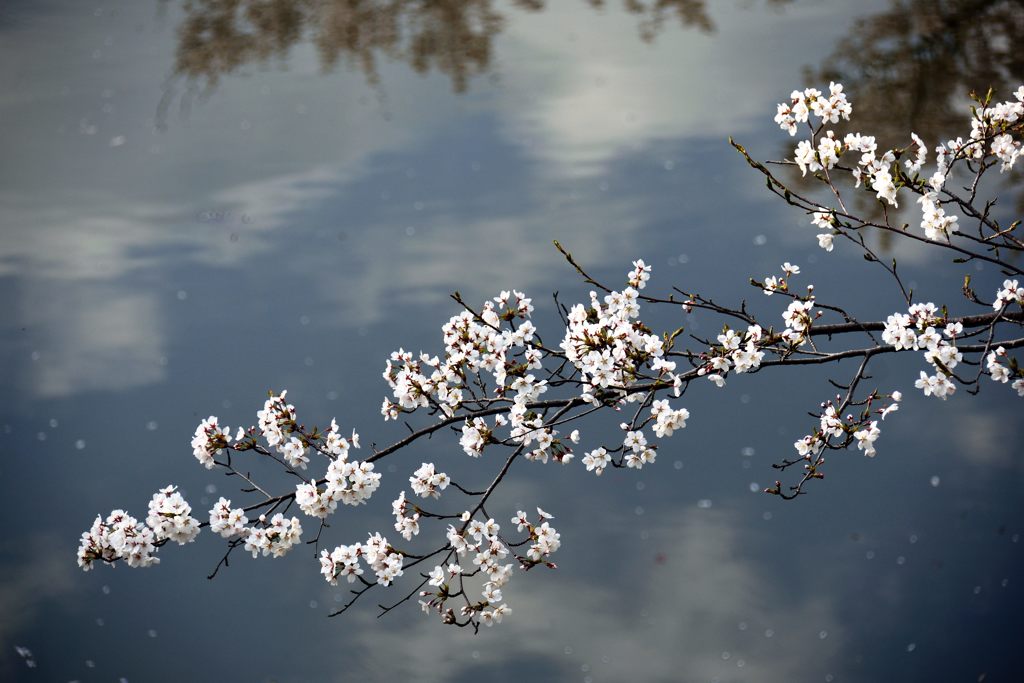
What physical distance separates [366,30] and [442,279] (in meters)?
2.83

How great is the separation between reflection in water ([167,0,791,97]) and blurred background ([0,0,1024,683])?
0.12ft

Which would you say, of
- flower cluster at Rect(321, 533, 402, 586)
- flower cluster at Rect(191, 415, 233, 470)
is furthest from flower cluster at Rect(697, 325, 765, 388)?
flower cluster at Rect(191, 415, 233, 470)

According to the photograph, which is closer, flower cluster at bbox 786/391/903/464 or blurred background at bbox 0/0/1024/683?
flower cluster at bbox 786/391/903/464

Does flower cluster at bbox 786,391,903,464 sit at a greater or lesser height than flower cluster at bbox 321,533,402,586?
greater

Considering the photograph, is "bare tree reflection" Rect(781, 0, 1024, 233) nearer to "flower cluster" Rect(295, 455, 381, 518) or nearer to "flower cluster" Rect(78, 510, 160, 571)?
"flower cluster" Rect(295, 455, 381, 518)

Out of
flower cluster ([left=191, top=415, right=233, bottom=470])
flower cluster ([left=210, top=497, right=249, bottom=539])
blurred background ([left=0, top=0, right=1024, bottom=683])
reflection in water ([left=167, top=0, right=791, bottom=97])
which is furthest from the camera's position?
reflection in water ([left=167, top=0, right=791, bottom=97])

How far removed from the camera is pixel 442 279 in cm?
585

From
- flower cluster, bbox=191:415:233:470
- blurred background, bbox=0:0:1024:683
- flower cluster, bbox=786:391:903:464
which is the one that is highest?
flower cluster, bbox=786:391:903:464

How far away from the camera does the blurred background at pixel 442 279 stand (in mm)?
5016

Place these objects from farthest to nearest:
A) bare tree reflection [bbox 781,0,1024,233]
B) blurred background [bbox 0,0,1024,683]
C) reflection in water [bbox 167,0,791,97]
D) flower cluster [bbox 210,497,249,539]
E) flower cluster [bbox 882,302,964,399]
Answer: reflection in water [bbox 167,0,791,97], bare tree reflection [bbox 781,0,1024,233], blurred background [bbox 0,0,1024,683], flower cluster [bbox 210,497,249,539], flower cluster [bbox 882,302,964,399]

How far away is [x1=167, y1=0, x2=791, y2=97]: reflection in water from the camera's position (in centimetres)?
715

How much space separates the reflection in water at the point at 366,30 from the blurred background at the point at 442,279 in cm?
4

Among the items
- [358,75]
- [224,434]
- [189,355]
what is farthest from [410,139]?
[224,434]

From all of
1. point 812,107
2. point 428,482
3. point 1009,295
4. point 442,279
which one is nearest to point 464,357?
point 428,482
